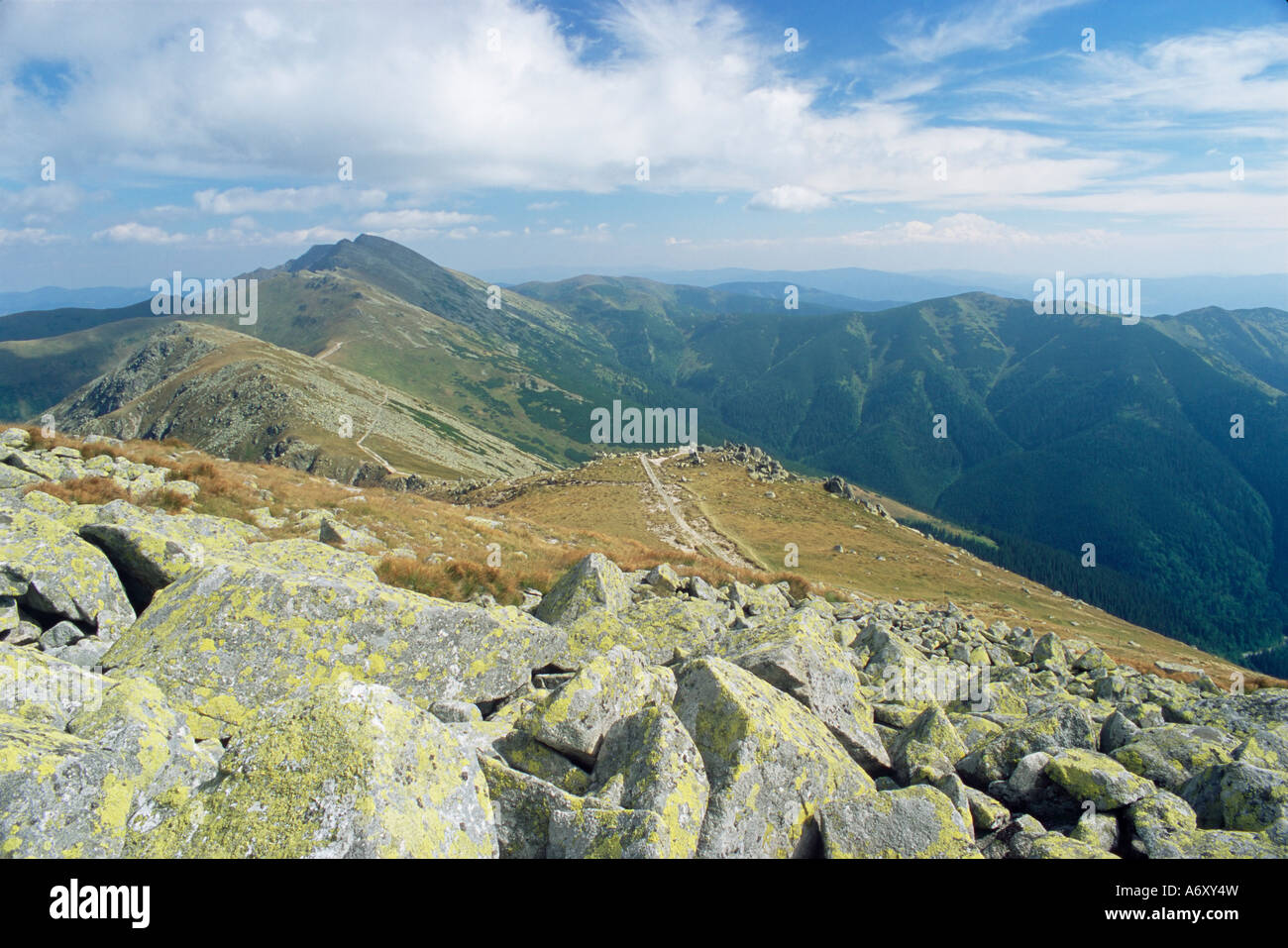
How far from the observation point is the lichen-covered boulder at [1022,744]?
9616 mm

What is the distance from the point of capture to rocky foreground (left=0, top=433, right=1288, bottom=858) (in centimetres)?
550

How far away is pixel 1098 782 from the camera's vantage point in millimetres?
8469

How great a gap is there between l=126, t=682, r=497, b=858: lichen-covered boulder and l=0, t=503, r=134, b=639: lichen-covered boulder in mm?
7007

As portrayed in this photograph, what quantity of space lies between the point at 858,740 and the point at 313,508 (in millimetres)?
21965

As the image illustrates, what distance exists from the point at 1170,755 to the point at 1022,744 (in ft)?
9.48

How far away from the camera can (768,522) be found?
263 ft

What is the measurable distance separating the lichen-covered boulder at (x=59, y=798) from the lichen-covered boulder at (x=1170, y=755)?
13.7 metres

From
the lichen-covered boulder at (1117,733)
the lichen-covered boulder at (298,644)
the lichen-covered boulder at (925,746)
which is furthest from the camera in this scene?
the lichen-covered boulder at (1117,733)

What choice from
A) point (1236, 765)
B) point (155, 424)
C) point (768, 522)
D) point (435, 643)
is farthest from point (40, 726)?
point (155, 424)

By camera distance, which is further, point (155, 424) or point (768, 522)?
point (155, 424)

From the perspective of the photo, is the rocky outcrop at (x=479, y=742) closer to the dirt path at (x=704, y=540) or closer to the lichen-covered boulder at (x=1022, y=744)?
the lichen-covered boulder at (x=1022, y=744)

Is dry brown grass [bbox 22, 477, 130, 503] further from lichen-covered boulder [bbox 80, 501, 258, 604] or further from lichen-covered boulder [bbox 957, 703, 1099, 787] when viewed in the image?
lichen-covered boulder [bbox 957, 703, 1099, 787]

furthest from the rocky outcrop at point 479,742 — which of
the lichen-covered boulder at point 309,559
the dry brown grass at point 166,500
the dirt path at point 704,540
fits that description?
the dirt path at point 704,540
